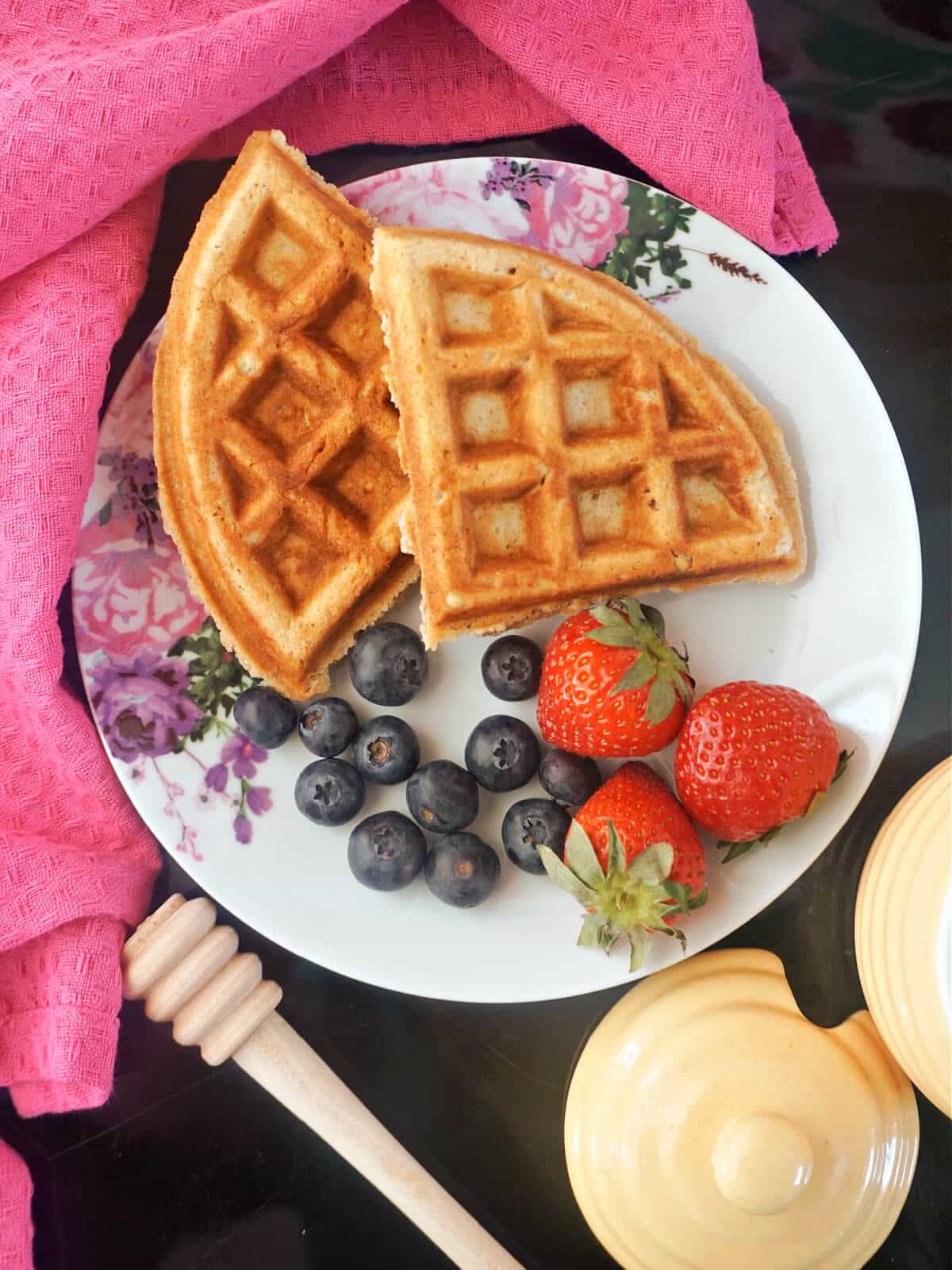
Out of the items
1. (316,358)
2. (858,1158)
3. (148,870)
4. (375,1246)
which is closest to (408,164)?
(316,358)

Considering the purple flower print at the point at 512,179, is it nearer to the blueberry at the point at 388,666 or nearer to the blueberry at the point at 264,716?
the blueberry at the point at 388,666

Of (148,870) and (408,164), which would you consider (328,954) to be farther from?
(408,164)

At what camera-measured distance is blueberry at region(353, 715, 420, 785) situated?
60.6 inches

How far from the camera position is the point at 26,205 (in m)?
1.47

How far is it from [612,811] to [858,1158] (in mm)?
619

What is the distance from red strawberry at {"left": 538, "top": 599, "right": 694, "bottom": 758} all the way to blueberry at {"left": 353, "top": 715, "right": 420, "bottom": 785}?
241 mm

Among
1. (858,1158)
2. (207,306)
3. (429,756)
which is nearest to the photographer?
(858,1158)

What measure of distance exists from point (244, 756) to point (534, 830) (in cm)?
52

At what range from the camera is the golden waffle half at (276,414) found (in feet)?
4.97

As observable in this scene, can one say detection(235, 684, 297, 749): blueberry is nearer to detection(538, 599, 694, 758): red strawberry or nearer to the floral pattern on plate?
the floral pattern on plate

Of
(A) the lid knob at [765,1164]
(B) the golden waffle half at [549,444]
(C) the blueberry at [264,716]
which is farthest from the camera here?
(C) the blueberry at [264,716]

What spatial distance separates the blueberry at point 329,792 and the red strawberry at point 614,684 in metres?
0.34

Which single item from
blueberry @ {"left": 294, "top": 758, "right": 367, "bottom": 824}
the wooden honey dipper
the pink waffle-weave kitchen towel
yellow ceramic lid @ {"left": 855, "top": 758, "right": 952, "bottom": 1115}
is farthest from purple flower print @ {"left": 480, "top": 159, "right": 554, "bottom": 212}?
the wooden honey dipper

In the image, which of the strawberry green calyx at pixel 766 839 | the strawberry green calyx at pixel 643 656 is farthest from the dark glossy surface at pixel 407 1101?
the strawberry green calyx at pixel 643 656
